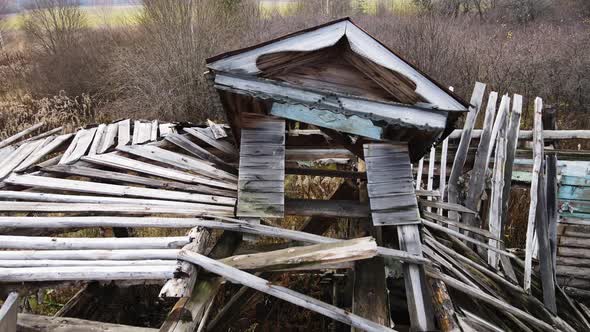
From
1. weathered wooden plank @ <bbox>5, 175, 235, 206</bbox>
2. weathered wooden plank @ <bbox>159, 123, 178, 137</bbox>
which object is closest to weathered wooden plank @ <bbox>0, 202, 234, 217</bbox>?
weathered wooden plank @ <bbox>5, 175, 235, 206</bbox>

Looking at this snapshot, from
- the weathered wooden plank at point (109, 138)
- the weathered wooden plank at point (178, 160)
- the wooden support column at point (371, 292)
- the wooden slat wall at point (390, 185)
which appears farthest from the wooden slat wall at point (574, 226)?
the weathered wooden plank at point (109, 138)

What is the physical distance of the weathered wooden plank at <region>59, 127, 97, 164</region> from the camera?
4.42 m

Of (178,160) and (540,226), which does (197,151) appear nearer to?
(178,160)

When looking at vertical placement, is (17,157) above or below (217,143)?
below

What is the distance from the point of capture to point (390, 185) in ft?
10.7

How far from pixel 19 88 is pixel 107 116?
5.09 metres

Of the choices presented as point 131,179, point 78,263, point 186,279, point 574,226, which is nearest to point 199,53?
point 131,179

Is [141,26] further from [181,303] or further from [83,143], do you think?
[181,303]

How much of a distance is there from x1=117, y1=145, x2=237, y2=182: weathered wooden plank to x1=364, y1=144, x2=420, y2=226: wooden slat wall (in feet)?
4.58

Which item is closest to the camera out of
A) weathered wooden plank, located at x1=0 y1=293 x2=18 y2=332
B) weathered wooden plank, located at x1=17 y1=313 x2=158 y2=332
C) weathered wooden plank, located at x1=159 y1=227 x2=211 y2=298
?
weathered wooden plank, located at x1=159 y1=227 x2=211 y2=298

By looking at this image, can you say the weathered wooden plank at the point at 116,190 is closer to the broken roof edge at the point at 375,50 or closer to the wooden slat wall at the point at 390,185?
the wooden slat wall at the point at 390,185

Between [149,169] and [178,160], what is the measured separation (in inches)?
14.2

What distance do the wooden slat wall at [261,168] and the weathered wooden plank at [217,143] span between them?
4.33 ft

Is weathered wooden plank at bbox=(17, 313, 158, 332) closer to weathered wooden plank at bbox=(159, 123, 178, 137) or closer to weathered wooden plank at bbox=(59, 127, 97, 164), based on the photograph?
weathered wooden plank at bbox=(59, 127, 97, 164)
